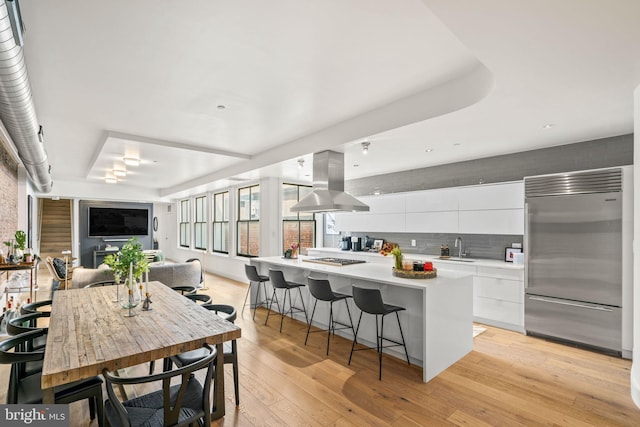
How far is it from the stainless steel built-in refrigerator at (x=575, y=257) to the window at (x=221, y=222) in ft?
23.2

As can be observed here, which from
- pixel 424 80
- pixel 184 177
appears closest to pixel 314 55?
pixel 424 80

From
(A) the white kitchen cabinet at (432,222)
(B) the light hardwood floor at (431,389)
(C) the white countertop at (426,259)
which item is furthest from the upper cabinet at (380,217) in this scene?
(B) the light hardwood floor at (431,389)

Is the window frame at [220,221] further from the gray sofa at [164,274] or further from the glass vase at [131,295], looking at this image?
the glass vase at [131,295]

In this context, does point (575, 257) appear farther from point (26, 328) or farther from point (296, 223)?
point (296, 223)

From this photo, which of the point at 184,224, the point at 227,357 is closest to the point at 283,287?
the point at 227,357

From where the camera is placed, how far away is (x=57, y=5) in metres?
1.92

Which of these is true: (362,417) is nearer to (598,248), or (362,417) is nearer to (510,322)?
(510,322)

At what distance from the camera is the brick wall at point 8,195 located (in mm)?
4968

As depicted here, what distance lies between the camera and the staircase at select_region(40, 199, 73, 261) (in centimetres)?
1128

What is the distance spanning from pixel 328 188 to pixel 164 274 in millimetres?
3259

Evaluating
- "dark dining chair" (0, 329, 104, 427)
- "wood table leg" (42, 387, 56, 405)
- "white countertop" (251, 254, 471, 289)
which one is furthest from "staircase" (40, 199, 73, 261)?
"wood table leg" (42, 387, 56, 405)

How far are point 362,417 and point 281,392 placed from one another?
72 centimetres

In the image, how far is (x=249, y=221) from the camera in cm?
805

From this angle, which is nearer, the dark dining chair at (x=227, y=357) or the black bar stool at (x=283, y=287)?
→ the dark dining chair at (x=227, y=357)
